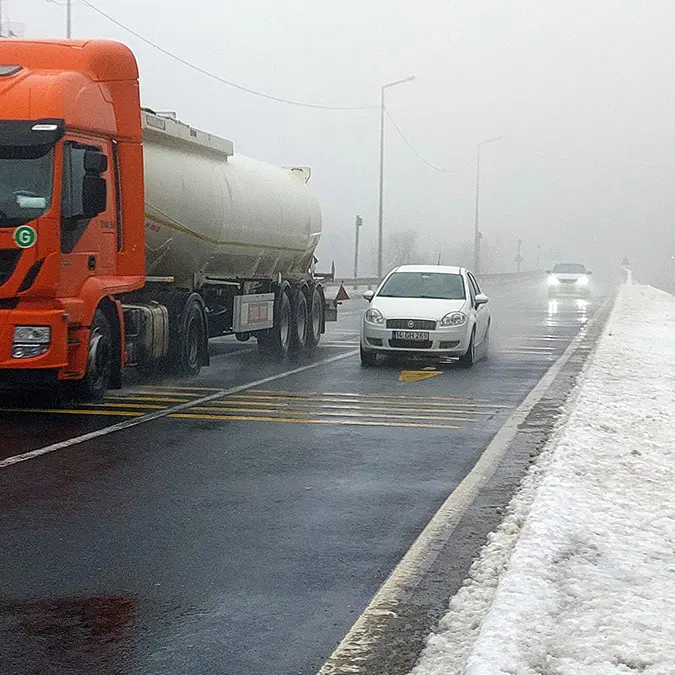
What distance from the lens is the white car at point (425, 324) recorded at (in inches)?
706

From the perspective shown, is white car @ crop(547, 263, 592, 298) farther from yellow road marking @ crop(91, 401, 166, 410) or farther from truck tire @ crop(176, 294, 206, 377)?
yellow road marking @ crop(91, 401, 166, 410)

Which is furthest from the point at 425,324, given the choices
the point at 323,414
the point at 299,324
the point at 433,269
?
the point at 323,414

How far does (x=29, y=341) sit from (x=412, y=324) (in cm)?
763

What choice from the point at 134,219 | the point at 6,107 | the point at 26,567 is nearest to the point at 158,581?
the point at 26,567

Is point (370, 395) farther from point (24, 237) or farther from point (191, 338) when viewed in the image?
point (24, 237)

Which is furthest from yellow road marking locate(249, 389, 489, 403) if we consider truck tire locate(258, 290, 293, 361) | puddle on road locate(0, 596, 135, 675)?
puddle on road locate(0, 596, 135, 675)

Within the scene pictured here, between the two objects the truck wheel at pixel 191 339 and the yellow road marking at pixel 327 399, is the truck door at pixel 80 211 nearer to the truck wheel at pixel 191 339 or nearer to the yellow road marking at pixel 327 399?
the yellow road marking at pixel 327 399

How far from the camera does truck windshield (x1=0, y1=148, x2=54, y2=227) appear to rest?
11547 millimetres

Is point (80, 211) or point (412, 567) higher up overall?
point (80, 211)

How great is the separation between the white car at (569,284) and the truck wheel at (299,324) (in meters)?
36.5

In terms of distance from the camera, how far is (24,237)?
453 inches

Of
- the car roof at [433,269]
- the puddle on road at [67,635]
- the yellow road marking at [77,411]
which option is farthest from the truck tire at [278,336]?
the puddle on road at [67,635]

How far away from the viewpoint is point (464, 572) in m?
6.14

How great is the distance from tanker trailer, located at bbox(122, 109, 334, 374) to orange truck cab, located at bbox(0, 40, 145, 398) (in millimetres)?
1412
